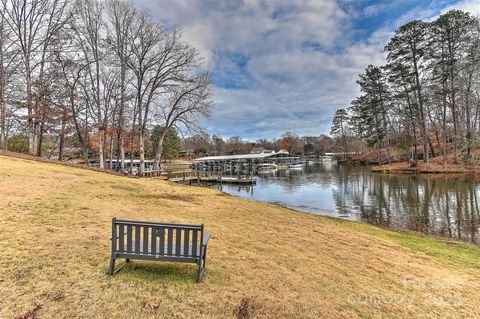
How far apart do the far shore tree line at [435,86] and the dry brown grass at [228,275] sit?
29.1 metres

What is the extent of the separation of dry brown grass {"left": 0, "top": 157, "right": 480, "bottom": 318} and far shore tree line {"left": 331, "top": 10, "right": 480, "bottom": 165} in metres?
29.1

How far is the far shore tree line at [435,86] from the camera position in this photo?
2803 centimetres

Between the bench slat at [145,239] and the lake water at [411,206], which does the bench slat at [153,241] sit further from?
the lake water at [411,206]

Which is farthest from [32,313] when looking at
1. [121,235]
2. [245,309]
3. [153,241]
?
[245,309]

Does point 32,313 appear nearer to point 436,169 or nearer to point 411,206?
point 411,206

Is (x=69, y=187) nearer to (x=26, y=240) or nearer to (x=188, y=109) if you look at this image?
(x=26, y=240)

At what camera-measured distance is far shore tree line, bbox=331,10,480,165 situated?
28.0 meters

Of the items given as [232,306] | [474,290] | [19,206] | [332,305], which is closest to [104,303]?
[232,306]

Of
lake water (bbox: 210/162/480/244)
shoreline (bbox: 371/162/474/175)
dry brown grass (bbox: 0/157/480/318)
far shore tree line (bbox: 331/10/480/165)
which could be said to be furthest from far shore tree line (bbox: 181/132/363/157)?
dry brown grass (bbox: 0/157/480/318)

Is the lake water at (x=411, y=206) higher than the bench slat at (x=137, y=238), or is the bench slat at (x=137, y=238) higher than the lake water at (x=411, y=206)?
the bench slat at (x=137, y=238)

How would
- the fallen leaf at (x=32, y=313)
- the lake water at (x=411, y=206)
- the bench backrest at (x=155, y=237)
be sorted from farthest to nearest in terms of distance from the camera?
the lake water at (x=411, y=206), the bench backrest at (x=155, y=237), the fallen leaf at (x=32, y=313)

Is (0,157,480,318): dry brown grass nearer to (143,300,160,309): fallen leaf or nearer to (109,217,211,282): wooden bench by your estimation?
(143,300,160,309): fallen leaf

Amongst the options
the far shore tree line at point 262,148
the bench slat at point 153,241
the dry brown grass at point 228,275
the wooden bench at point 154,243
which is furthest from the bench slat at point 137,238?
the far shore tree line at point 262,148

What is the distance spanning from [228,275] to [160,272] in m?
1.13
